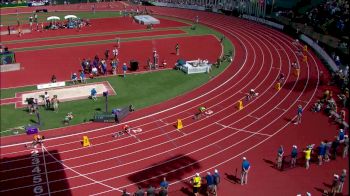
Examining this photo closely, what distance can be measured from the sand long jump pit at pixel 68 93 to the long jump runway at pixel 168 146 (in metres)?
5.61

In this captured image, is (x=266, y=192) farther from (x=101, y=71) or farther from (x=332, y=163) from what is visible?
(x=101, y=71)

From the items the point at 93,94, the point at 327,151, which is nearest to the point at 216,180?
the point at 327,151

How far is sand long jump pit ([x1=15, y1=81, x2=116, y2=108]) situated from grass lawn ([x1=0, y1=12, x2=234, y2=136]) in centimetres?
62

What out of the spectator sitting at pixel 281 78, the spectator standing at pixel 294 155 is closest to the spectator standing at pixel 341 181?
the spectator standing at pixel 294 155

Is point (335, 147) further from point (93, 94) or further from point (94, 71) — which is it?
point (94, 71)

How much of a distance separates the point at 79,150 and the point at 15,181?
13.7 ft

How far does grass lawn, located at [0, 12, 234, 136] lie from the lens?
27.3 m

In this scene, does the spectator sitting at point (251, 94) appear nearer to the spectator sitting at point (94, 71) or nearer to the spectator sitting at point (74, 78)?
the spectator sitting at point (94, 71)

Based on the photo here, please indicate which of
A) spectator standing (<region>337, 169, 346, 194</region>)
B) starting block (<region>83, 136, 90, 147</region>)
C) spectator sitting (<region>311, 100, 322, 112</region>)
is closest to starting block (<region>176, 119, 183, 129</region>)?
starting block (<region>83, 136, 90, 147</region>)

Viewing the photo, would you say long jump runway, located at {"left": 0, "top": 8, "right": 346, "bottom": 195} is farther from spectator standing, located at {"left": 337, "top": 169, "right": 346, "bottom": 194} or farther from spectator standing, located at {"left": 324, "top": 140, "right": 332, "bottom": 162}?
spectator standing, located at {"left": 324, "top": 140, "right": 332, "bottom": 162}

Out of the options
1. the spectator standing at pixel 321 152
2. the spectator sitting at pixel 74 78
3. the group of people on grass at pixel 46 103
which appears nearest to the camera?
the spectator standing at pixel 321 152

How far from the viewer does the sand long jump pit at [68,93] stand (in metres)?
30.6

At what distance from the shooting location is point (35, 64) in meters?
39.2

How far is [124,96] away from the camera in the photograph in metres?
31.6
